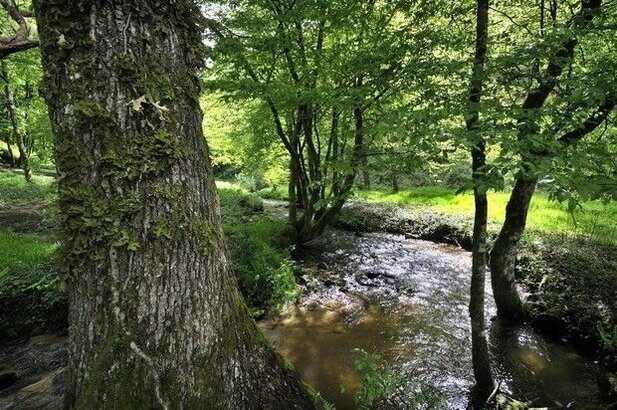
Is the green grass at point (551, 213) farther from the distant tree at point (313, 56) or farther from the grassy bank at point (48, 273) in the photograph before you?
the grassy bank at point (48, 273)

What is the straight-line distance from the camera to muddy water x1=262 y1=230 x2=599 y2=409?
500 cm

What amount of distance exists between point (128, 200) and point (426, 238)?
1131 cm

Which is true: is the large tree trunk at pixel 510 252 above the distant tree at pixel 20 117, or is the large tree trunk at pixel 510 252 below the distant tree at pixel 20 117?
below

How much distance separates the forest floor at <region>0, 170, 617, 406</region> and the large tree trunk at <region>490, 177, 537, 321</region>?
44 cm

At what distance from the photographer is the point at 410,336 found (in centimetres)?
636

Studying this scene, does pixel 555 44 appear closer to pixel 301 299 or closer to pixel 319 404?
pixel 319 404

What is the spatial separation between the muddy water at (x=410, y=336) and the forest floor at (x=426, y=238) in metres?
0.45

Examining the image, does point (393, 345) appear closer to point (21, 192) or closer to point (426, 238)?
point (426, 238)

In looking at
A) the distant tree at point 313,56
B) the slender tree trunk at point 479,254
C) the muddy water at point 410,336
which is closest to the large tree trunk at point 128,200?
the slender tree trunk at point 479,254

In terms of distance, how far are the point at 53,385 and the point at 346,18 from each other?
6.64 m

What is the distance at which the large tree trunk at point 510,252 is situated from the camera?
5.93 metres

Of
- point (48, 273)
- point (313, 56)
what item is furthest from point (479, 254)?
point (48, 273)

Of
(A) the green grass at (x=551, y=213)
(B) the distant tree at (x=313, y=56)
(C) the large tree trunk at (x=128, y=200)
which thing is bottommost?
(A) the green grass at (x=551, y=213)

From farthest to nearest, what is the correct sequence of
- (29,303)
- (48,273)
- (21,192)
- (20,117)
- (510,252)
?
(20,117) < (21,192) < (510,252) < (48,273) < (29,303)
